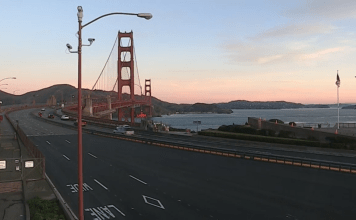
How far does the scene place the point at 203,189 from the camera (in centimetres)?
1798

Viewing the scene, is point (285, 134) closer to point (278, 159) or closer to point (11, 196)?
point (278, 159)

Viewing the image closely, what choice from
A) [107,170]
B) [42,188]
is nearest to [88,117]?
[107,170]

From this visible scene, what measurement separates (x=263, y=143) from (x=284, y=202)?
2119 cm

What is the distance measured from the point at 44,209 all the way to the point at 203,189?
8.92 metres

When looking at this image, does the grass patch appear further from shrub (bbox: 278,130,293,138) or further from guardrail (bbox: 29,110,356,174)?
shrub (bbox: 278,130,293,138)

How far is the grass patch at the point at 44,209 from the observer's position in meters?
12.8

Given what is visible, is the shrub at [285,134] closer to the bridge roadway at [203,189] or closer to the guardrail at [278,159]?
the guardrail at [278,159]

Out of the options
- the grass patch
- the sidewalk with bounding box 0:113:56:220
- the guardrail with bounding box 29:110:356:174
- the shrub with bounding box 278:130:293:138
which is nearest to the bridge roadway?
the guardrail with bounding box 29:110:356:174

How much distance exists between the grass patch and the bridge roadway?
0.99 meters

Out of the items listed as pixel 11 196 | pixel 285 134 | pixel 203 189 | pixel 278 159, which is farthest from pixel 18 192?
pixel 285 134

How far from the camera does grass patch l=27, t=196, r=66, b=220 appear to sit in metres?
12.8

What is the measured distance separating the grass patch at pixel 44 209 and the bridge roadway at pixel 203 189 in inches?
38.8

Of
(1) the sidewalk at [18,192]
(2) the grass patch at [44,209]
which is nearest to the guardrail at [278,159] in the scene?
(1) the sidewalk at [18,192]

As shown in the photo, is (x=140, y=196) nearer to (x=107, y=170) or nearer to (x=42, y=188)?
(x=42, y=188)
